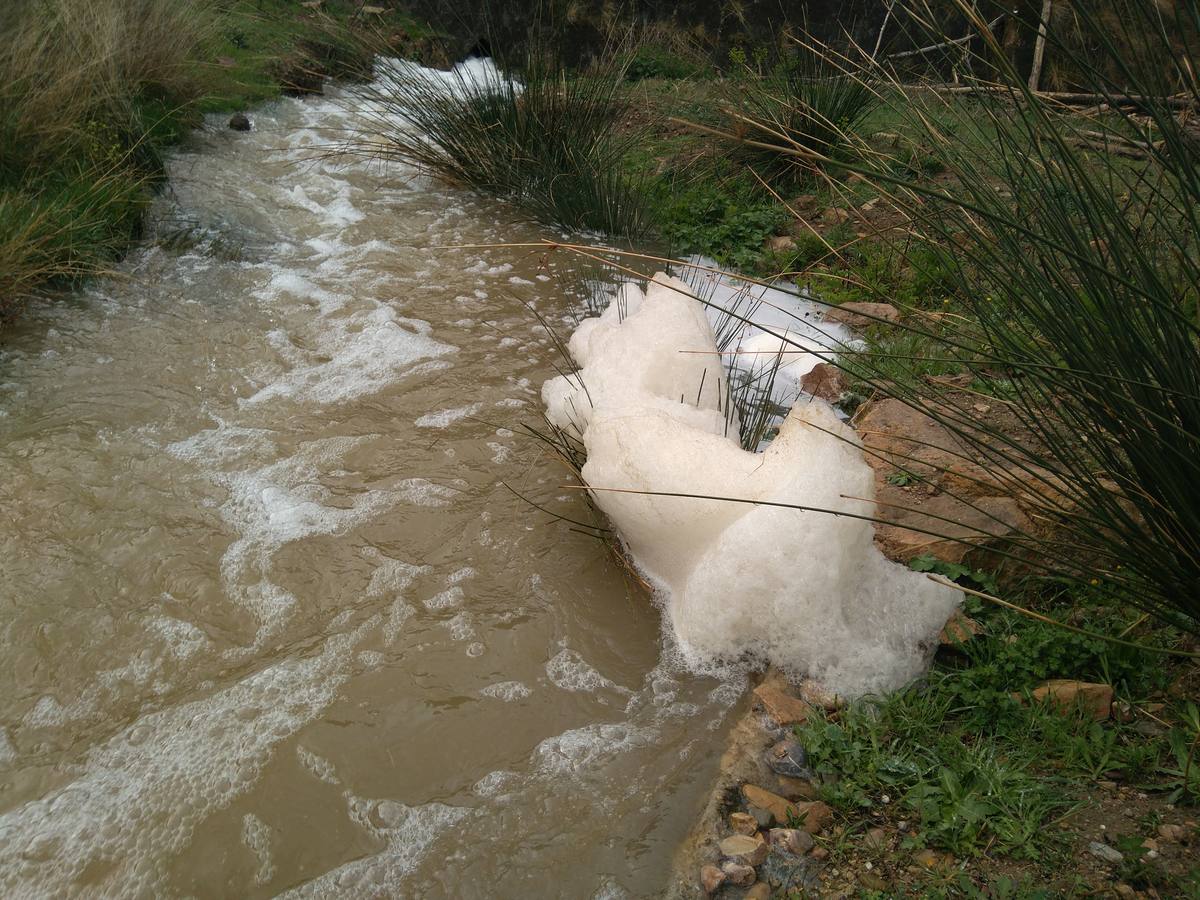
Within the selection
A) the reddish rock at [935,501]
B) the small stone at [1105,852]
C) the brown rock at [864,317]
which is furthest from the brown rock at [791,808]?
the brown rock at [864,317]

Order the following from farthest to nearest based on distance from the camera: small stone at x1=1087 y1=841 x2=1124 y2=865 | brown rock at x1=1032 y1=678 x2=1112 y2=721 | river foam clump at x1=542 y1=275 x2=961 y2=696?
river foam clump at x1=542 y1=275 x2=961 y2=696 → brown rock at x1=1032 y1=678 x2=1112 y2=721 → small stone at x1=1087 y1=841 x2=1124 y2=865

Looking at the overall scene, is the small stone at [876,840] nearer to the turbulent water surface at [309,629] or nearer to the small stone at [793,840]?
the small stone at [793,840]

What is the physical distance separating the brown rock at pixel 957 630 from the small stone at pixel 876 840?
0.59 m

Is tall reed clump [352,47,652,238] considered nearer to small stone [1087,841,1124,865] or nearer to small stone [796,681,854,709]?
small stone [796,681,854,709]

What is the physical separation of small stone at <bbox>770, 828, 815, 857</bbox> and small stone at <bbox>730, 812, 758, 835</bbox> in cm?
5

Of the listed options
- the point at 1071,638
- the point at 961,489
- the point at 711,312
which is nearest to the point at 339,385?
the point at 711,312

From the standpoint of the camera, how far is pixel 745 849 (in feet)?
6.07

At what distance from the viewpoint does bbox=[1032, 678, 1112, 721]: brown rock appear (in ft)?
6.61

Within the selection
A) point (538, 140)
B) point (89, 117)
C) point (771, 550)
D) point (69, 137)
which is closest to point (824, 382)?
point (771, 550)

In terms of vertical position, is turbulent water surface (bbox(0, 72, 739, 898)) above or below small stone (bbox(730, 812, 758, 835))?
below

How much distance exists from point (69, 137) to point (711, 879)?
4.85 metres

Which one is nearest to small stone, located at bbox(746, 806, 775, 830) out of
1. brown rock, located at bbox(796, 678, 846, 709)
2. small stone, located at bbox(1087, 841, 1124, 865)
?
brown rock, located at bbox(796, 678, 846, 709)

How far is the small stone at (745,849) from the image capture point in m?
1.83

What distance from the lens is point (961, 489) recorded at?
104 inches
